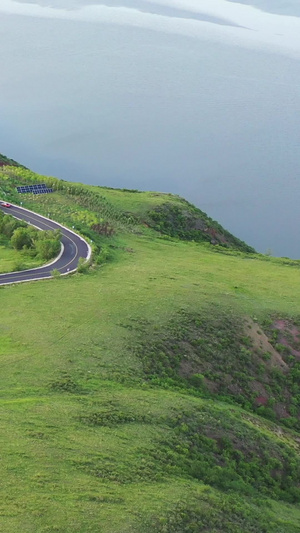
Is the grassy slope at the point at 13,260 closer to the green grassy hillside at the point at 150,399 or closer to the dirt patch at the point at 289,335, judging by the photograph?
the green grassy hillside at the point at 150,399

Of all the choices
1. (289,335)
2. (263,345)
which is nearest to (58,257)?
(263,345)

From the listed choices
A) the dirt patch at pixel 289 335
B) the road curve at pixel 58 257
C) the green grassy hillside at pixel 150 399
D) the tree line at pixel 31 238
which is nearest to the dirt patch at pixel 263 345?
the green grassy hillside at pixel 150 399

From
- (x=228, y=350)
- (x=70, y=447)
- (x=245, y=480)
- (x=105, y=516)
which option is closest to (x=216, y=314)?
(x=228, y=350)

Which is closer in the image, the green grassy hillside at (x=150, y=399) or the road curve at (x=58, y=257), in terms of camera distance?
the green grassy hillside at (x=150, y=399)

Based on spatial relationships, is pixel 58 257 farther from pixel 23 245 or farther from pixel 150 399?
pixel 150 399

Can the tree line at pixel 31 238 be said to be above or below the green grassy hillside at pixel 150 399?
above

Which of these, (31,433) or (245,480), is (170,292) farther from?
(31,433)

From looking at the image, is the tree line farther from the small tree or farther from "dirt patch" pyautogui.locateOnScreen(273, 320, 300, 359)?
"dirt patch" pyautogui.locateOnScreen(273, 320, 300, 359)
